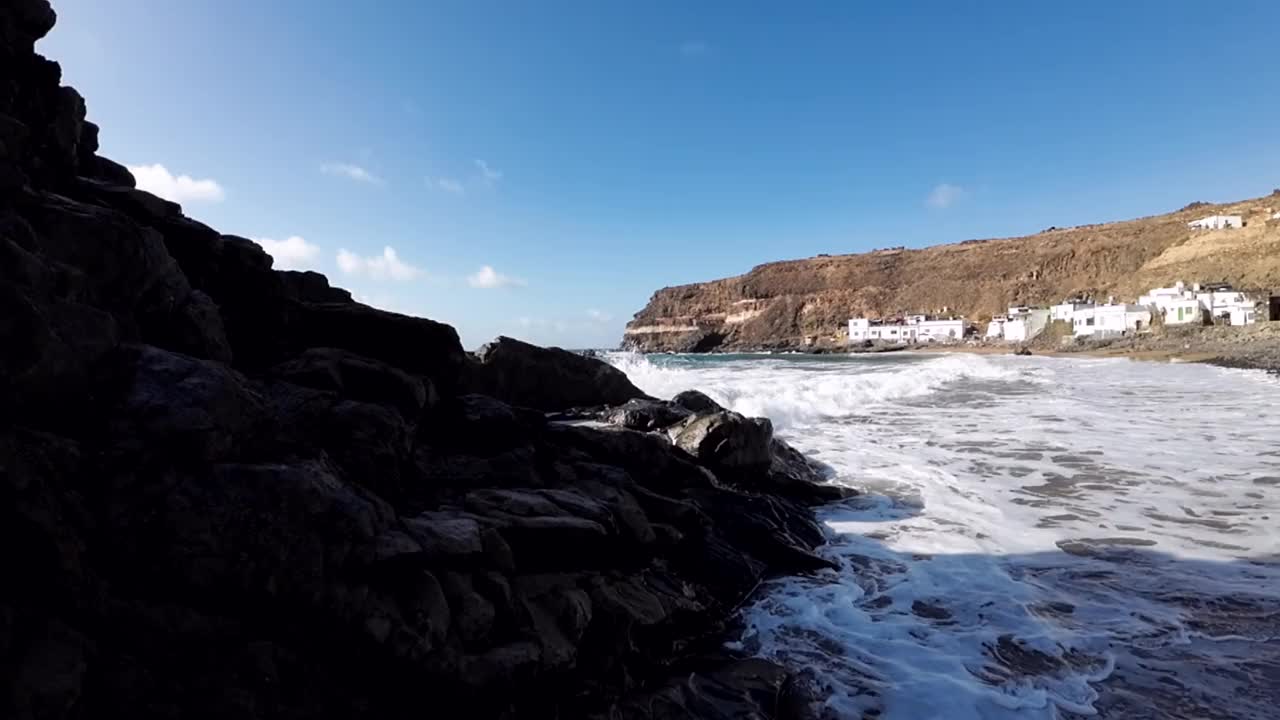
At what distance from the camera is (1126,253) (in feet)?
314

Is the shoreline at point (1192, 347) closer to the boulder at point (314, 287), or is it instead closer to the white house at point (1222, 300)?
the white house at point (1222, 300)

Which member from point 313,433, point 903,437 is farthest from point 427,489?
point 903,437

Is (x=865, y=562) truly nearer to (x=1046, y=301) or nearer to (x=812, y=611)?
(x=812, y=611)

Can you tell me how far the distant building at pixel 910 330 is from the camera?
310ft

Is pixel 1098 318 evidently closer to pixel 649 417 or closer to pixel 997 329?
pixel 997 329

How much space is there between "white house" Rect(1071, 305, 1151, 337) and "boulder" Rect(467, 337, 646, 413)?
72.8 metres

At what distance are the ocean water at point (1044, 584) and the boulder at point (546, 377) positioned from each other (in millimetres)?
4092

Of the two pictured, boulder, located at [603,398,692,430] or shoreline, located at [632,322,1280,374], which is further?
shoreline, located at [632,322,1280,374]

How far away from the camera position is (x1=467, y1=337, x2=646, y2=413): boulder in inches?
412

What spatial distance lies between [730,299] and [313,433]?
136794 mm

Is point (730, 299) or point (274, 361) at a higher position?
point (730, 299)

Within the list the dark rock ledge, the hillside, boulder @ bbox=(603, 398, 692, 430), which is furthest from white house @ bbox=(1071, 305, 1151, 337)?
the dark rock ledge

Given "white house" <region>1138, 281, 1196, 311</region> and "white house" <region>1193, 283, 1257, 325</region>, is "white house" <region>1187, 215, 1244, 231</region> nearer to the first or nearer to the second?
"white house" <region>1138, 281, 1196, 311</region>

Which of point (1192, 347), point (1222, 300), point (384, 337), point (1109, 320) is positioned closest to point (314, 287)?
point (384, 337)
